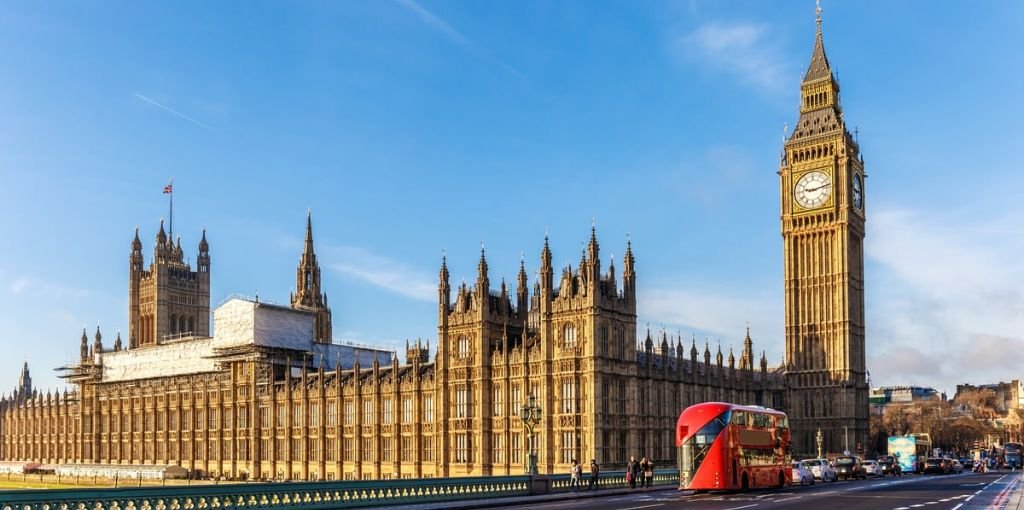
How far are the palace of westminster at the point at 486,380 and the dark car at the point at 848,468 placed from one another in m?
14.7

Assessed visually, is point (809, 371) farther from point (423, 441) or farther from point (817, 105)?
point (423, 441)

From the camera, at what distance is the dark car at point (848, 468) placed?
79062mm

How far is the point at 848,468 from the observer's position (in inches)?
3123

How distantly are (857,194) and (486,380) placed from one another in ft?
171

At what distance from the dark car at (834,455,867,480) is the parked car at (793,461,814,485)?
12407mm

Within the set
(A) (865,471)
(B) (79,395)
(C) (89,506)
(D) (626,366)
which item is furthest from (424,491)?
(B) (79,395)

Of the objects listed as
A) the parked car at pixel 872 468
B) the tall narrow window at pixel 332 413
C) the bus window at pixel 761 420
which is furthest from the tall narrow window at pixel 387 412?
the bus window at pixel 761 420

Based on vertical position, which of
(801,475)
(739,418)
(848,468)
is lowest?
(848,468)

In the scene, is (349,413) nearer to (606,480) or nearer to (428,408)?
(428,408)

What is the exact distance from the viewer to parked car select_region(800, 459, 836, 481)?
72.6 meters

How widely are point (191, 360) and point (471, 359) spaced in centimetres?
5329

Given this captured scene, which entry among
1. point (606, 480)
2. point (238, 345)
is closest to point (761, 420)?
point (606, 480)

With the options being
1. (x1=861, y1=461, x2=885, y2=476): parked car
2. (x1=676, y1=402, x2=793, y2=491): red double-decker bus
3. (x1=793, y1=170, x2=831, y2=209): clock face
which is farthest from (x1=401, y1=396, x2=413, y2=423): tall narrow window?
(x1=793, y1=170, x2=831, y2=209): clock face

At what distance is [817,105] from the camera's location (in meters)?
124
